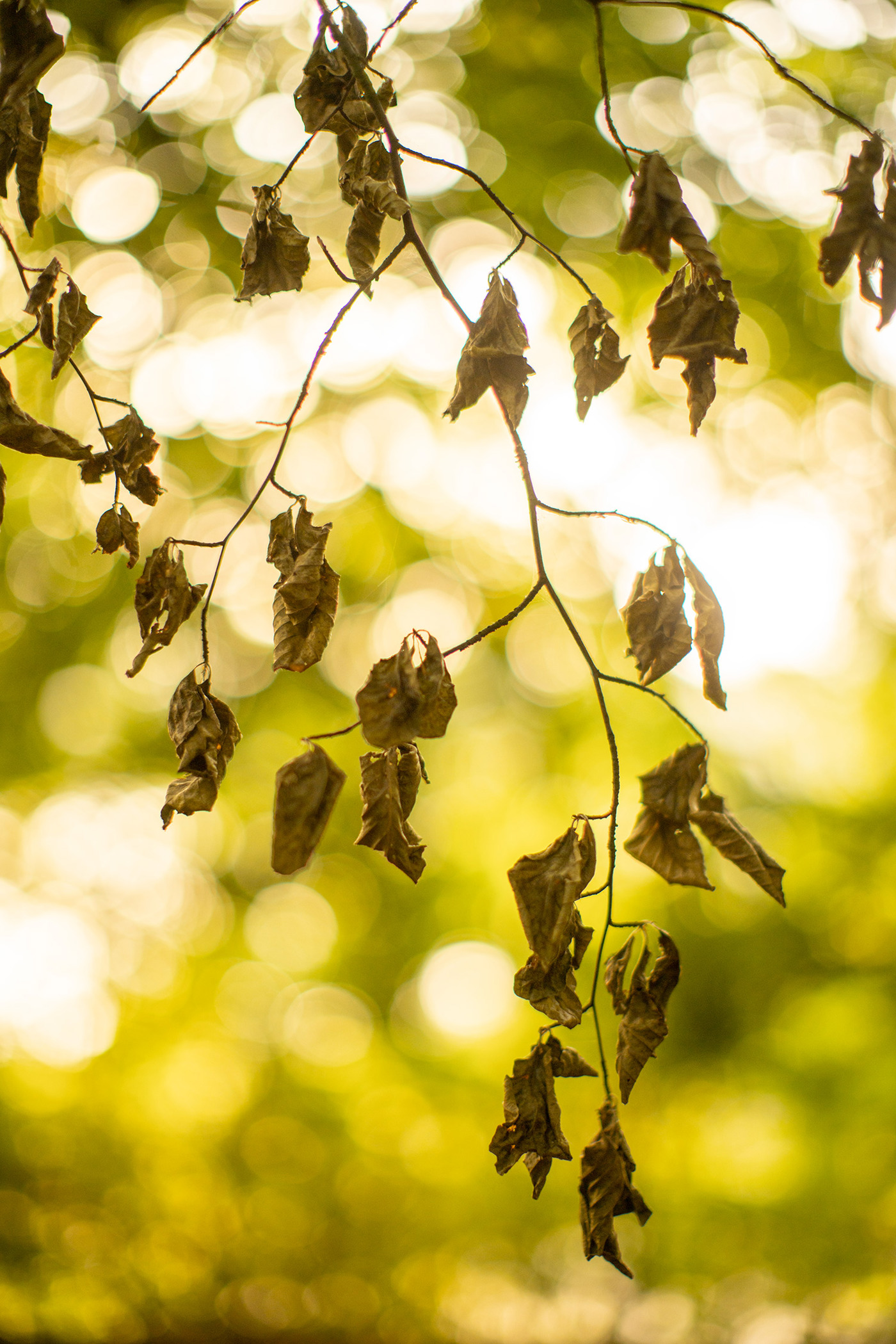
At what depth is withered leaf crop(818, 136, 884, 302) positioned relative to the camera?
19.8 inches

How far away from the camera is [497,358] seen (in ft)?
1.81

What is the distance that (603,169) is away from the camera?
2363mm

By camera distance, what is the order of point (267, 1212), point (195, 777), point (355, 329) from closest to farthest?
1. point (195, 777)
2. point (355, 329)
3. point (267, 1212)

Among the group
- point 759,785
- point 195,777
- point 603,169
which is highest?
point 603,169

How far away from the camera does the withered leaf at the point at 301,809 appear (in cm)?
47

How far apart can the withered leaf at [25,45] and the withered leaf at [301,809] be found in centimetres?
43

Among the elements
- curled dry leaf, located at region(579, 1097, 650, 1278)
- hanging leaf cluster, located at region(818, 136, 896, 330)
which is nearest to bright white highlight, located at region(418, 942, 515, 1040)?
curled dry leaf, located at region(579, 1097, 650, 1278)

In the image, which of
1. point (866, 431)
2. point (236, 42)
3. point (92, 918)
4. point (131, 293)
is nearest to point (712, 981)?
point (866, 431)

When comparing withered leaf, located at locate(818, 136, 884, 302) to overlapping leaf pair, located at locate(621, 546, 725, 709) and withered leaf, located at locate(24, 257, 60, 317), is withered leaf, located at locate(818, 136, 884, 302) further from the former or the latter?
withered leaf, located at locate(24, 257, 60, 317)

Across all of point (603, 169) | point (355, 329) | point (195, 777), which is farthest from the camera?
point (355, 329)

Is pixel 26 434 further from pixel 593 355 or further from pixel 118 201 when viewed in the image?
pixel 118 201

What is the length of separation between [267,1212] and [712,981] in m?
1.86

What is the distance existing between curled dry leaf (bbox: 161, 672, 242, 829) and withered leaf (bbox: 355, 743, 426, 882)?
0.10 m

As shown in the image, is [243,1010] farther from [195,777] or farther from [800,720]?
[195,777]
